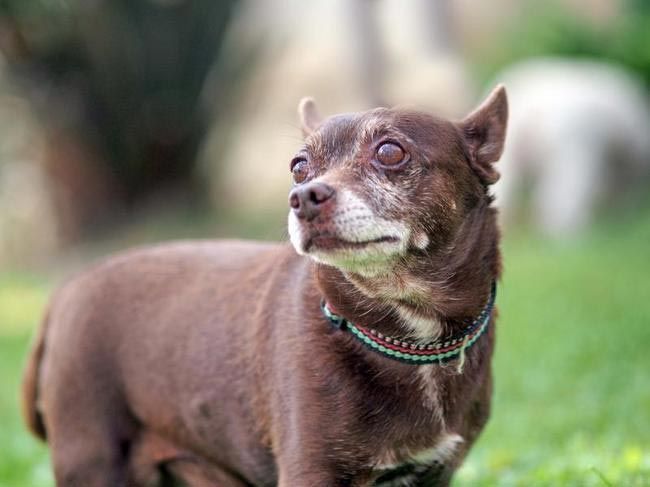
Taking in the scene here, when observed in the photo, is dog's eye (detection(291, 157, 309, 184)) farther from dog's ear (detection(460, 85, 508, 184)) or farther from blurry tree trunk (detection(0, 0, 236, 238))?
blurry tree trunk (detection(0, 0, 236, 238))

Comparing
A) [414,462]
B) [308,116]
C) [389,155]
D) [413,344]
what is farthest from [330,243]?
[308,116]

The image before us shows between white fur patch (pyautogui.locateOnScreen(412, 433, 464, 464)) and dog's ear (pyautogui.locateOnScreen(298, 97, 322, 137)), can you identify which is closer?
white fur patch (pyautogui.locateOnScreen(412, 433, 464, 464))

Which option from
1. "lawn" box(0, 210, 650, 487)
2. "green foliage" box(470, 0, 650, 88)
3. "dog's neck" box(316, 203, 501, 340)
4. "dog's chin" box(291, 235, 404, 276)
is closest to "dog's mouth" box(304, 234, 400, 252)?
"dog's chin" box(291, 235, 404, 276)

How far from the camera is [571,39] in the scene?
14.5 m

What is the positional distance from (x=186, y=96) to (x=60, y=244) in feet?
8.60

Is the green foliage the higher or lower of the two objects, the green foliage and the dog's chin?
the lower

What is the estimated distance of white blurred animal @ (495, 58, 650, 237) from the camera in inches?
462

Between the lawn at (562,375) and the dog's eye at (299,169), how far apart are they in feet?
4.96

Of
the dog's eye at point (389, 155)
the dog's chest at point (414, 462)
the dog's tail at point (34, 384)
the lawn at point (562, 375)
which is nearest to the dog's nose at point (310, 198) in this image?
the dog's eye at point (389, 155)

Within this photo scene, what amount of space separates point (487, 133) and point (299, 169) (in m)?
0.70

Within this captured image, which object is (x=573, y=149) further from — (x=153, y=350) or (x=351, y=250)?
(x=351, y=250)

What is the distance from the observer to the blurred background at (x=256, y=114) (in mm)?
11727

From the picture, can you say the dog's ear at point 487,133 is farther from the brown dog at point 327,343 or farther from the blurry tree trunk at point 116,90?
the blurry tree trunk at point 116,90

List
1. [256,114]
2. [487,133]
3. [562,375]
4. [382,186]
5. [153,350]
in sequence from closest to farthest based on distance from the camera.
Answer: [382,186] < [487,133] < [153,350] < [562,375] < [256,114]
